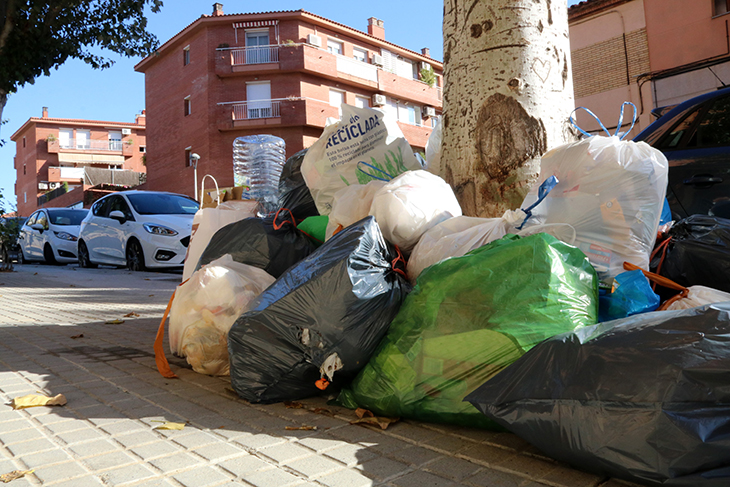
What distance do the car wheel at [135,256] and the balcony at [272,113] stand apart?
17.2 m

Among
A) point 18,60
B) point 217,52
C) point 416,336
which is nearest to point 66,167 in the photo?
point 217,52

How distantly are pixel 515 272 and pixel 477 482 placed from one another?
29.1 inches

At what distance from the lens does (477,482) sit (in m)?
1.57

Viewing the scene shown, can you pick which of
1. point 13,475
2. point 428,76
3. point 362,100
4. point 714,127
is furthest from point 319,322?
point 428,76

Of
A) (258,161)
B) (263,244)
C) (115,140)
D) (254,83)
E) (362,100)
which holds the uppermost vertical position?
(115,140)

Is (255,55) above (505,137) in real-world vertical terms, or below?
above

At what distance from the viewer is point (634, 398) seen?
1.43 metres

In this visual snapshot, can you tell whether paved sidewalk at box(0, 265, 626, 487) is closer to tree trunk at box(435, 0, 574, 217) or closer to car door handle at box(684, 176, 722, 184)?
tree trunk at box(435, 0, 574, 217)

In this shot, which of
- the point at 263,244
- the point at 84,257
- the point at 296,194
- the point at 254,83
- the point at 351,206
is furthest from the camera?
the point at 254,83

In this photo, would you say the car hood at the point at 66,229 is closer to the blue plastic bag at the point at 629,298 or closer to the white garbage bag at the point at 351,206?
the white garbage bag at the point at 351,206

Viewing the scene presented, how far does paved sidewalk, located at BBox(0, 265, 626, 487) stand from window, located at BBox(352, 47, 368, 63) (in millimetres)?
29535

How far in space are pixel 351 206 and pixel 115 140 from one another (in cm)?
5439

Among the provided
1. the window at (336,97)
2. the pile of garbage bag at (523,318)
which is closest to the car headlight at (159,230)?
the pile of garbage bag at (523,318)

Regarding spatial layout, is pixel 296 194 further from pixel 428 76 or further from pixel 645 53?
pixel 428 76
